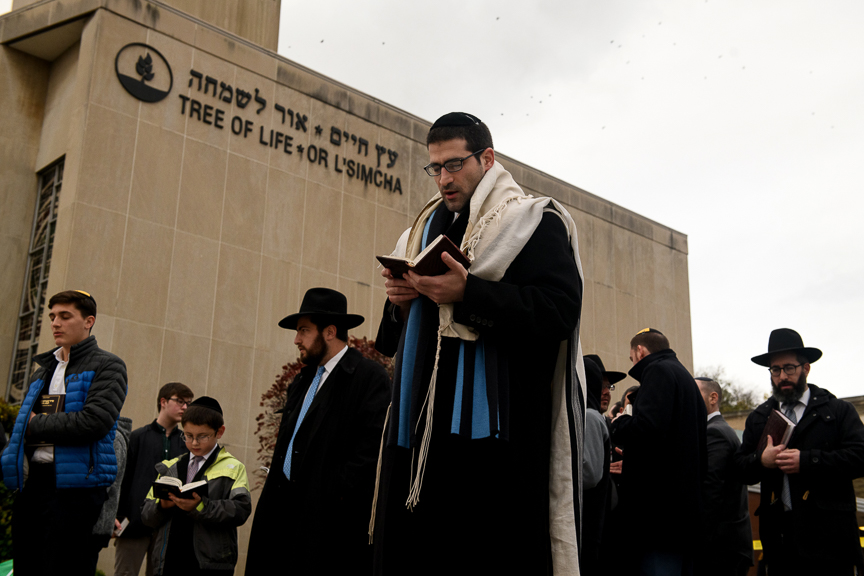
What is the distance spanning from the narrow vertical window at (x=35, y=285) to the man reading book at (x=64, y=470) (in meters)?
7.10

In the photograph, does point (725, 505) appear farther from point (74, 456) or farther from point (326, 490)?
point (74, 456)

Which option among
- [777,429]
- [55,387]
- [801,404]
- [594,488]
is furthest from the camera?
[801,404]

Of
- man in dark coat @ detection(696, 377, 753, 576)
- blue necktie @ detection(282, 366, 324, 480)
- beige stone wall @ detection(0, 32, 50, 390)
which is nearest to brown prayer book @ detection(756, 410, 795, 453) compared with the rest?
man in dark coat @ detection(696, 377, 753, 576)

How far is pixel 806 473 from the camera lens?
18.0ft

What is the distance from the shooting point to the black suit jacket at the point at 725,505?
607cm

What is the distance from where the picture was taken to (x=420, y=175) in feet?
51.9

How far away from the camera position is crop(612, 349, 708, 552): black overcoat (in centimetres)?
503

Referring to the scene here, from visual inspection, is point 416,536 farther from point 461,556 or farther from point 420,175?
point 420,175

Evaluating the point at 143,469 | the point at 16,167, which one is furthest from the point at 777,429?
the point at 16,167

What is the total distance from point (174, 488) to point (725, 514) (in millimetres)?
4010

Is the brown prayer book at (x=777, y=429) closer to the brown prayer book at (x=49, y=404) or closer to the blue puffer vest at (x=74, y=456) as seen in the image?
the blue puffer vest at (x=74, y=456)

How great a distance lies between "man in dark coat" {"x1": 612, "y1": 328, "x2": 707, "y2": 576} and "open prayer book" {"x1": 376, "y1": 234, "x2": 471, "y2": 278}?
3015 millimetres

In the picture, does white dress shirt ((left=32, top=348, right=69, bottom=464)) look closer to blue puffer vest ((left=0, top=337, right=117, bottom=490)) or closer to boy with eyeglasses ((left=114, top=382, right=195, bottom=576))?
blue puffer vest ((left=0, top=337, right=117, bottom=490))

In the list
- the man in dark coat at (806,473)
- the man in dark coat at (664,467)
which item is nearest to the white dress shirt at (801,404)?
the man in dark coat at (806,473)
